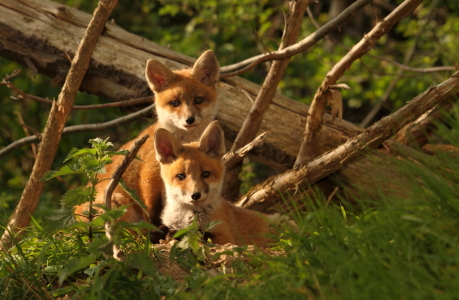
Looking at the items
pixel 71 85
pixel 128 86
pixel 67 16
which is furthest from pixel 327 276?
pixel 67 16

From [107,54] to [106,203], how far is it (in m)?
2.47

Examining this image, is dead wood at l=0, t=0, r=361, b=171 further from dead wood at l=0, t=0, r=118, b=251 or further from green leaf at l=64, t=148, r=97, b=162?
green leaf at l=64, t=148, r=97, b=162

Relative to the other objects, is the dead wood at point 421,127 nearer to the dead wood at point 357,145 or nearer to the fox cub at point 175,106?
the dead wood at point 357,145

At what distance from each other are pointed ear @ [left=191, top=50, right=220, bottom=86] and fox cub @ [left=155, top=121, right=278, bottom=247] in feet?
3.31

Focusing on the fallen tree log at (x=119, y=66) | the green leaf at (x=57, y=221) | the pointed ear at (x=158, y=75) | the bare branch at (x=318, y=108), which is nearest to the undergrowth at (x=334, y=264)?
the green leaf at (x=57, y=221)

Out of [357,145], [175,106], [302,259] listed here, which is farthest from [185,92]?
[302,259]

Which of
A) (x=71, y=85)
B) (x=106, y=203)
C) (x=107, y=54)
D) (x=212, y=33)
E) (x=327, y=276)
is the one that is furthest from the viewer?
(x=212, y=33)

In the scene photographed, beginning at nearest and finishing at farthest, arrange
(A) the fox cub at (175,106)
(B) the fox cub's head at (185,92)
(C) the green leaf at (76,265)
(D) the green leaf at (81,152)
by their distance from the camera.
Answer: (C) the green leaf at (76,265)
(D) the green leaf at (81,152)
(A) the fox cub at (175,106)
(B) the fox cub's head at (185,92)

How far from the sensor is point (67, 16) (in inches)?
218

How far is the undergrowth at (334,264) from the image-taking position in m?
2.32

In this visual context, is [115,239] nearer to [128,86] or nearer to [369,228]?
[369,228]

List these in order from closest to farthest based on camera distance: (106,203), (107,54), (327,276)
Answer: (327,276)
(106,203)
(107,54)

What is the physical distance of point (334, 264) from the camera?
251cm

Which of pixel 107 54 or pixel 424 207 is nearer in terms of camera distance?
pixel 424 207
